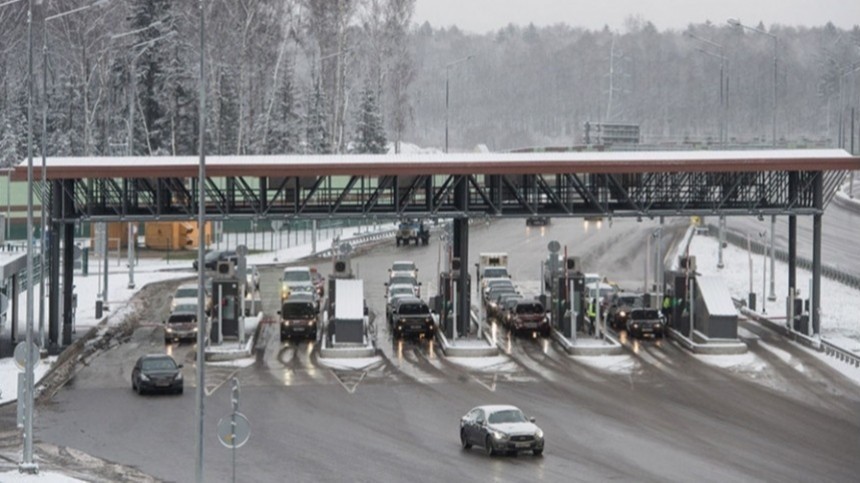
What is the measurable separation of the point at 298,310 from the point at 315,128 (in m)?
48.4

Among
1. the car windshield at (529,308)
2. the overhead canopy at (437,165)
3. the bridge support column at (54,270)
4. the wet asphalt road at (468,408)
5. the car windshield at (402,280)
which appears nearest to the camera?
the wet asphalt road at (468,408)

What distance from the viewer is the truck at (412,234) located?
89375 millimetres

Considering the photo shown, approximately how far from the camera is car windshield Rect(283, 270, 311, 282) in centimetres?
6259

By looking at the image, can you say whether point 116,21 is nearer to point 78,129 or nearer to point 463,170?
point 78,129

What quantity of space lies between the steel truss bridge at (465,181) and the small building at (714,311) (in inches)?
100

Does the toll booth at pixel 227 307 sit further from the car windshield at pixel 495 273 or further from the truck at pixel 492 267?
the car windshield at pixel 495 273

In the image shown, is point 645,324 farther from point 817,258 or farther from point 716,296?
point 817,258

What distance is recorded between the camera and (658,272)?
57031 mm

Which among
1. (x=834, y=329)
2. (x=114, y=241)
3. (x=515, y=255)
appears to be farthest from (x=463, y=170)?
(x=114, y=241)

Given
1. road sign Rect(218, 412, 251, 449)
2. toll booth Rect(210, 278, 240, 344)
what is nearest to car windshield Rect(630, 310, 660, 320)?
toll booth Rect(210, 278, 240, 344)

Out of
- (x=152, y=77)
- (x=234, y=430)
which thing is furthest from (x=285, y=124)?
(x=234, y=430)

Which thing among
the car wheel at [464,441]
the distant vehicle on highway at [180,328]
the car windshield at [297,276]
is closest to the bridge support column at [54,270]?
the distant vehicle on highway at [180,328]

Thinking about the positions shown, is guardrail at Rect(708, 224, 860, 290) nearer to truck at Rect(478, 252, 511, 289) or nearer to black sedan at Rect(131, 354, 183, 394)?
truck at Rect(478, 252, 511, 289)

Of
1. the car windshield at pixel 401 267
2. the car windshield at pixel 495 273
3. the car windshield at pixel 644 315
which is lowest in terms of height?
the car windshield at pixel 644 315
